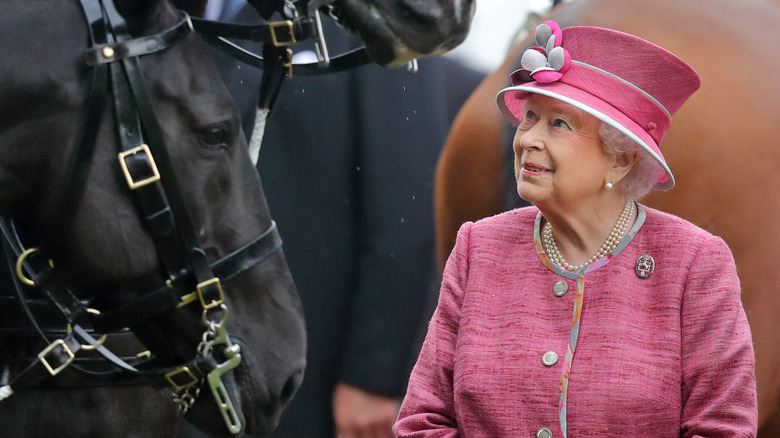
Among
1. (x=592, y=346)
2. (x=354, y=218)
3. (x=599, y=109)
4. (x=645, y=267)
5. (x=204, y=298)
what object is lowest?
(x=354, y=218)

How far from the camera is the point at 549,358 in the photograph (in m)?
1.60

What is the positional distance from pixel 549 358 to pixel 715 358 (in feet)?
0.82

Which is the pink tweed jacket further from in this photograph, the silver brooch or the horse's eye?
the horse's eye

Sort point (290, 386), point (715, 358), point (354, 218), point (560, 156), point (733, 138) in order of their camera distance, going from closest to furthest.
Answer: point (715, 358) < point (560, 156) < point (290, 386) < point (733, 138) < point (354, 218)

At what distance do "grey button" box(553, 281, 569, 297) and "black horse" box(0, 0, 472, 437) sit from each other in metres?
0.53

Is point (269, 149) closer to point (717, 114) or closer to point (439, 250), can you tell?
point (439, 250)

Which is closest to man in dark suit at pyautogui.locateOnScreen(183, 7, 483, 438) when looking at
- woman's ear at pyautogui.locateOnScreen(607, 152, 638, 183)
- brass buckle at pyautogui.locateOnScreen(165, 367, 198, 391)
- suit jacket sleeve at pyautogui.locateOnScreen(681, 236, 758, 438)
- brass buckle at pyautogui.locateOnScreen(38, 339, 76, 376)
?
brass buckle at pyautogui.locateOnScreen(165, 367, 198, 391)

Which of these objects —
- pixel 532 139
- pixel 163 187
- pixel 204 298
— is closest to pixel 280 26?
pixel 163 187

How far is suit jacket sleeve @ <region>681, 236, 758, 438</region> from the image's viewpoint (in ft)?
4.90

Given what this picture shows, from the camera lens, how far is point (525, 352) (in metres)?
1.62

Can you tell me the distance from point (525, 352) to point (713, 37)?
1.24 metres

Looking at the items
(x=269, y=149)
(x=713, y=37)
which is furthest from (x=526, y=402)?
(x=269, y=149)

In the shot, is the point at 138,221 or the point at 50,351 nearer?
the point at 138,221

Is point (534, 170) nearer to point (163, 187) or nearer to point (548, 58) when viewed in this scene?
point (548, 58)
